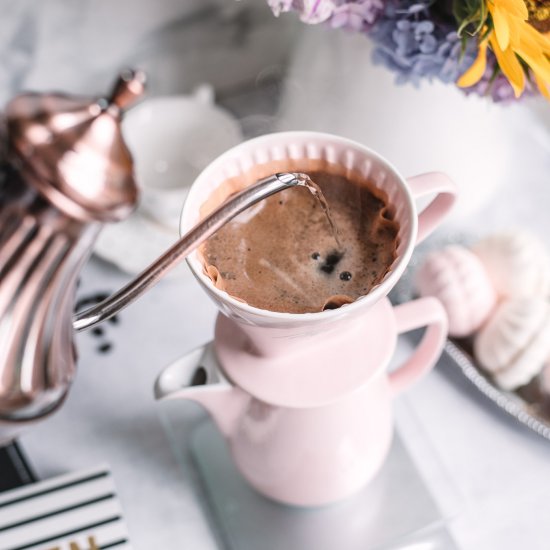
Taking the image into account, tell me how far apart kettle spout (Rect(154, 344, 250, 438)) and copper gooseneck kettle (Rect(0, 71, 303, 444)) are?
0.16 metres

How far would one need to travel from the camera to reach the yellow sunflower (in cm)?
44

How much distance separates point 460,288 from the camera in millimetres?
596

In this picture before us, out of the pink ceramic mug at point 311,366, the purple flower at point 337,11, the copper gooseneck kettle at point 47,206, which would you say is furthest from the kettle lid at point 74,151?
the purple flower at point 337,11

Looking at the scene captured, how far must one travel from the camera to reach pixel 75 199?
286mm

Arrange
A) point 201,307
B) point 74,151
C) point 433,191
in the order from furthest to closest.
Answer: point 201,307 < point 433,191 < point 74,151

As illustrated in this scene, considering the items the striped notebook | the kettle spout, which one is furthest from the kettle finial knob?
the striped notebook

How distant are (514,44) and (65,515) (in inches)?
16.0

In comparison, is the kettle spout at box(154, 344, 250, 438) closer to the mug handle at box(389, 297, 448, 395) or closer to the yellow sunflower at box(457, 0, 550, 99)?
the mug handle at box(389, 297, 448, 395)

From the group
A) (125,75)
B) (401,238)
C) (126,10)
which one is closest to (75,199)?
(125,75)

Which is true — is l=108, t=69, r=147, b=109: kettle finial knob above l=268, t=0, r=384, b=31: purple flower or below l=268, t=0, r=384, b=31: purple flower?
above

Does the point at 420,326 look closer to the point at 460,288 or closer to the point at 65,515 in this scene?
the point at 460,288

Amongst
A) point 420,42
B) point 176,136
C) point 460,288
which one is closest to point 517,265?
point 460,288

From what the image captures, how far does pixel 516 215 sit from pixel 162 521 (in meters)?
0.41

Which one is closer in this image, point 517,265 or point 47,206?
point 47,206
